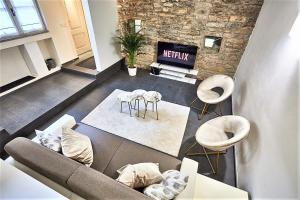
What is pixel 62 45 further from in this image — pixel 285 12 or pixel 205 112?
pixel 285 12

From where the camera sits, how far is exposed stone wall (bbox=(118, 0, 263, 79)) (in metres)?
3.31

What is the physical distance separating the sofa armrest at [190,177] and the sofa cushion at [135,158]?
108mm

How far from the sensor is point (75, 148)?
1704 mm

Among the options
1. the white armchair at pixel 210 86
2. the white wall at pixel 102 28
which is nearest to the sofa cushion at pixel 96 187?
the white armchair at pixel 210 86

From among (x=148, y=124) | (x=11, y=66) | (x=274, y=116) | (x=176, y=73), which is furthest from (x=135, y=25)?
(x=274, y=116)

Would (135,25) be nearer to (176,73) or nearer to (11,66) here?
(176,73)

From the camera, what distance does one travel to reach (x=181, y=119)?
Result: 305cm

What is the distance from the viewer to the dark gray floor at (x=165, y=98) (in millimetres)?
2291

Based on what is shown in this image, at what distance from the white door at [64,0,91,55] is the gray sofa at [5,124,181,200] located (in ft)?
12.9

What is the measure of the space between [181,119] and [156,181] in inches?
67.1

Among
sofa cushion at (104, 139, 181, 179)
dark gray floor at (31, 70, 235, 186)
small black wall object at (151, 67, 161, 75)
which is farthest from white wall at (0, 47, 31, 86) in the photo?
sofa cushion at (104, 139, 181, 179)

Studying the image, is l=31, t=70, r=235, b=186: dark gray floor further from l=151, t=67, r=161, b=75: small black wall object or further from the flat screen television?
the flat screen television

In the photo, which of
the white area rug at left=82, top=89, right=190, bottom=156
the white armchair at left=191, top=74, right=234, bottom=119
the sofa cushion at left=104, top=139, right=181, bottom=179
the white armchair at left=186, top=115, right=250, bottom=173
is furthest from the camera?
the white armchair at left=191, top=74, right=234, bottom=119

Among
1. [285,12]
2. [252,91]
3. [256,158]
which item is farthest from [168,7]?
[256,158]
